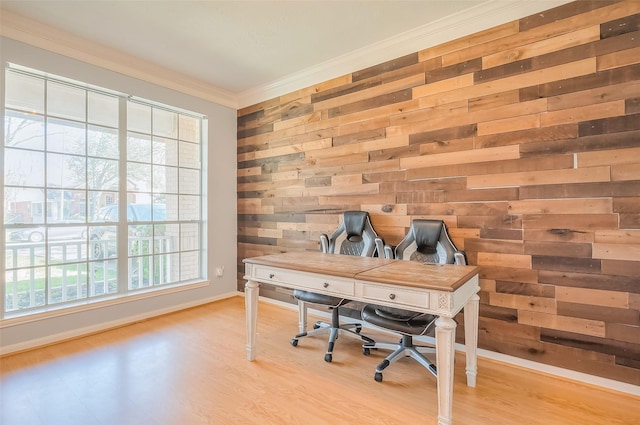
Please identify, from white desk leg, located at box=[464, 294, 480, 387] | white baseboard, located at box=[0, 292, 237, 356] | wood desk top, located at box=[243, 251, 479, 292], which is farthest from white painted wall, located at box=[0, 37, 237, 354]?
white desk leg, located at box=[464, 294, 480, 387]

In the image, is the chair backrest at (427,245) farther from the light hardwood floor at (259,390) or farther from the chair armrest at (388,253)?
the light hardwood floor at (259,390)

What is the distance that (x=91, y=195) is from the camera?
10.0 ft

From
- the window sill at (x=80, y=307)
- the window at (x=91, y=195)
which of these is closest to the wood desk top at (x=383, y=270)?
the window sill at (x=80, y=307)

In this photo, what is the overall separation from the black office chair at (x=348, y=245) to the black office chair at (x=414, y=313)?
22 centimetres

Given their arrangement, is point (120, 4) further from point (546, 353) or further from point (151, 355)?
point (546, 353)

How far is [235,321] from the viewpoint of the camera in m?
3.21

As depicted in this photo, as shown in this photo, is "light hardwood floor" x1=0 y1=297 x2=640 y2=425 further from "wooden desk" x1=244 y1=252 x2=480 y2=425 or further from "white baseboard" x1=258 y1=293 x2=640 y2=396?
"wooden desk" x1=244 y1=252 x2=480 y2=425

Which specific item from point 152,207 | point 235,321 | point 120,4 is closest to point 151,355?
point 235,321

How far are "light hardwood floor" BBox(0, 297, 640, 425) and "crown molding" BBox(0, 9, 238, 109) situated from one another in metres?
2.70

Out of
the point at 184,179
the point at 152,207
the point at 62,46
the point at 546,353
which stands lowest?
the point at 546,353

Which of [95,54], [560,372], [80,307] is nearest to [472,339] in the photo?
[560,372]

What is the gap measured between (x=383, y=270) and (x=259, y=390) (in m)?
1.15

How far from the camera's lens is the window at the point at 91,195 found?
2.66m

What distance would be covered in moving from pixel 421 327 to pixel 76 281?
3.28 metres
